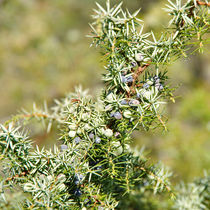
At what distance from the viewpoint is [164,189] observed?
54 cm

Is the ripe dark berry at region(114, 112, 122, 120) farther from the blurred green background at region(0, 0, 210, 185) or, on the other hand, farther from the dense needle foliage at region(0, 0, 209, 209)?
the blurred green background at region(0, 0, 210, 185)

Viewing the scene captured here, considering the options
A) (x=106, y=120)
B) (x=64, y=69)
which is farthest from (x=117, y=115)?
(x=64, y=69)

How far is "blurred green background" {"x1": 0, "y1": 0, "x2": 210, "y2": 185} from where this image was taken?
6.91 ft

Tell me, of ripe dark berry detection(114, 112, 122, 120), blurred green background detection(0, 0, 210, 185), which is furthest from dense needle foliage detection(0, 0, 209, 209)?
blurred green background detection(0, 0, 210, 185)

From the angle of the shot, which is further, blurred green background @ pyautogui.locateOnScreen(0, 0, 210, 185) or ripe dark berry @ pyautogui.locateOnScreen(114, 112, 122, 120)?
blurred green background @ pyautogui.locateOnScreen(0, 0, 210, 185)

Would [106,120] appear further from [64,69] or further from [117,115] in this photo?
[64,69]

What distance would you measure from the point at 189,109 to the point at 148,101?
2.15 meters

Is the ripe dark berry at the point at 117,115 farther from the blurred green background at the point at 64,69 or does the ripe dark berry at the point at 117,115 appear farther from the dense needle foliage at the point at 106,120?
the blurred green background at the point at 64,69

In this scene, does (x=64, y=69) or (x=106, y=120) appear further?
(x=64, y=69)

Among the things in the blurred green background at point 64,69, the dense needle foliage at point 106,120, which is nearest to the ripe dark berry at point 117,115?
the dense needle foliage at point 106,120

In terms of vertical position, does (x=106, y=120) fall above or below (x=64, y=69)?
below

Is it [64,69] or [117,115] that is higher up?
[64,69]

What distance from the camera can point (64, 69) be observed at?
2.73 m

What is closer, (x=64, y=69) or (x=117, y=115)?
(x=117, y=115)
